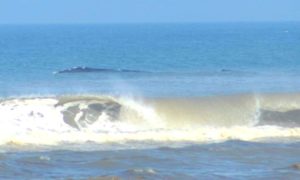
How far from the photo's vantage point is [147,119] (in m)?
28.0

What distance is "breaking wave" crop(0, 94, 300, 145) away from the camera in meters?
24.7

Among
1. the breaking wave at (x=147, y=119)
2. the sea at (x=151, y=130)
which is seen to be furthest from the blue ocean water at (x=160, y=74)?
the breaking wave at (x=147, y=119)

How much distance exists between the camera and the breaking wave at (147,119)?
24.7m

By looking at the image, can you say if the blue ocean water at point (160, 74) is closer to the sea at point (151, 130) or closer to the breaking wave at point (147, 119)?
the sea at point (151, 130)

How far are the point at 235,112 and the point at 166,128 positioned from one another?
3239mm

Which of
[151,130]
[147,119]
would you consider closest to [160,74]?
[147,119]

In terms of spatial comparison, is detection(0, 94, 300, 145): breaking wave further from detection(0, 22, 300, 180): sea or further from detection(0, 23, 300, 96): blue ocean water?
detection(0, 23, 300, 96): blue ocean water

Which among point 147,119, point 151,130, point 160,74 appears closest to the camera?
point 151,130

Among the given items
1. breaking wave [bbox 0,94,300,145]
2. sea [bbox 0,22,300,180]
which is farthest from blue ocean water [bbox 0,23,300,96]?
breaking wave [bbox 0,94,300,145]

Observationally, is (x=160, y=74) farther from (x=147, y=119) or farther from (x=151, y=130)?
(x=151, y=130)

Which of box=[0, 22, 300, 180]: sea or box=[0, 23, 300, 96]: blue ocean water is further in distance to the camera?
box=[0, 23, 300, 96]: blue ocean water

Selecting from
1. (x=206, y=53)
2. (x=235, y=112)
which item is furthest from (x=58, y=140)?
(x=206, y=53)

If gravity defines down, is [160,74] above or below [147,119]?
above

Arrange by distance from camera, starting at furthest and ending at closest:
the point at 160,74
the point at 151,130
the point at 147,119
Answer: the point at 160,74 < the point at 147,119 < the point at 151,130
